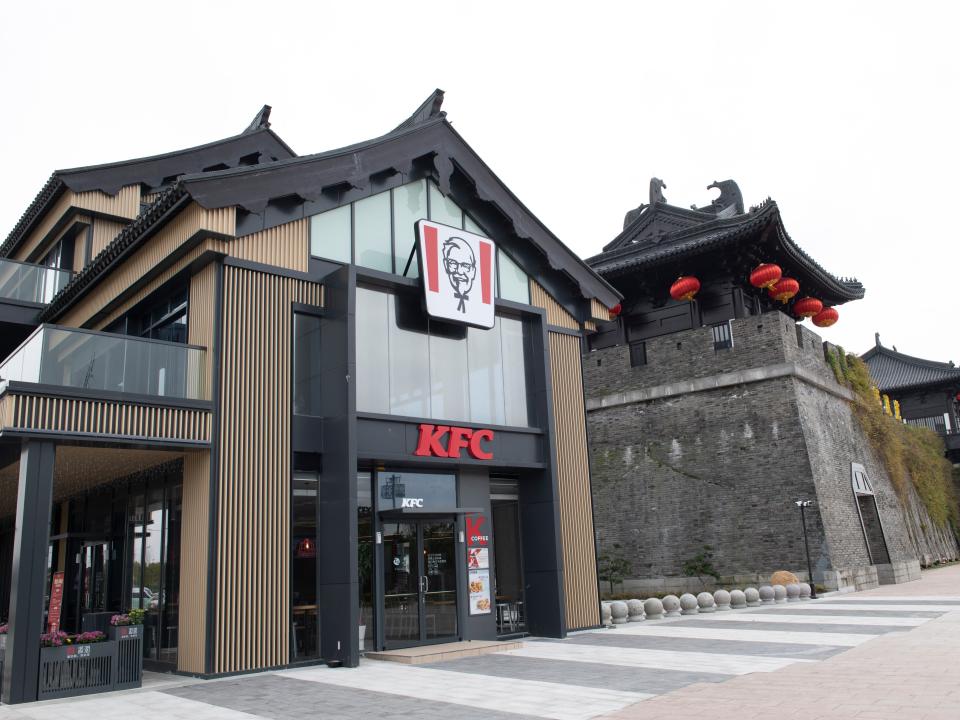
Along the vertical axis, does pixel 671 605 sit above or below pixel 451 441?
below

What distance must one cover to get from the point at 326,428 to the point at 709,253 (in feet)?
54.0

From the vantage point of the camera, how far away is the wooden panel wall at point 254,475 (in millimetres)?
11195

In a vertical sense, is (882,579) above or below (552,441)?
below

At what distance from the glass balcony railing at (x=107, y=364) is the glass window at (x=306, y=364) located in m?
→ 1.55

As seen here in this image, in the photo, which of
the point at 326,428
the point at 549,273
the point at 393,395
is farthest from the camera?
the point at 549,273

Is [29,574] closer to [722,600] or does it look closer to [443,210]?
[443,210]

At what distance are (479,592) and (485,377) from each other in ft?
12.7

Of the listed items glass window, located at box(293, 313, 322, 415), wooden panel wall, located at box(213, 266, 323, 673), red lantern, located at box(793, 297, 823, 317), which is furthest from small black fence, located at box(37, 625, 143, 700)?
red lantern, located at box(793, 297, 823, 317)

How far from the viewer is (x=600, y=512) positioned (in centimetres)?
2731

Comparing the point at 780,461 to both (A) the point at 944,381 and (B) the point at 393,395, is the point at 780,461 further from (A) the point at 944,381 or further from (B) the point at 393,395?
(A) the point at 944,381

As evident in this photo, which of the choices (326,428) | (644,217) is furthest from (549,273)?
(644,217)

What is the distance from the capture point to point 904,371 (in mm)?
46344

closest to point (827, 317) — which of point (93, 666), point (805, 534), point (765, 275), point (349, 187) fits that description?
point (765, 275)

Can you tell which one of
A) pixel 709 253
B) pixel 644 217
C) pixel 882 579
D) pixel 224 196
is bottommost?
pixel 882 579
